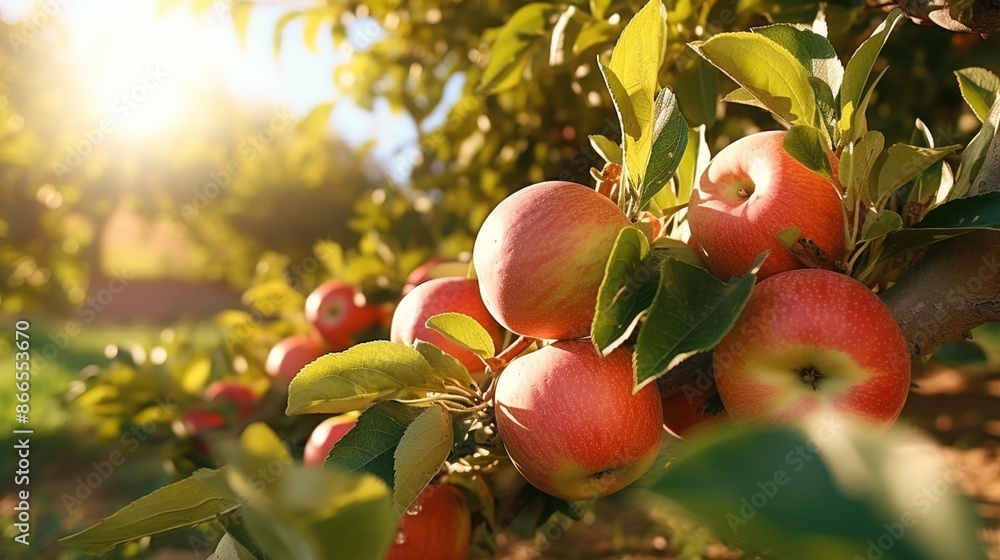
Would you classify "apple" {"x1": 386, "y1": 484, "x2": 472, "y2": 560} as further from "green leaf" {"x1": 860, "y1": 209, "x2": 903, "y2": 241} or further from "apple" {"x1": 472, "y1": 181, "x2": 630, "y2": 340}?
"green leaf" {"x1": 860, "y1": 209, "x2": 903, "y2": 241}

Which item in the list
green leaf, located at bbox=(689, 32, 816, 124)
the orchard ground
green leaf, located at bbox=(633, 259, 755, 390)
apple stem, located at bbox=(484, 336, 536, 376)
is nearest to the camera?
green leaf, located at bbox=(633, 259, 755, 390)

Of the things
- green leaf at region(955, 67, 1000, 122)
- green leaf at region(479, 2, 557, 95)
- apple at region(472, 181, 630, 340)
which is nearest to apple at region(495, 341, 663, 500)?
apple at region(472, 181, 630, 340)

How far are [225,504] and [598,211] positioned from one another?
1.21 feet

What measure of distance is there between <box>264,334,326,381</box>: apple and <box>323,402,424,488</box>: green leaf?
0.76m

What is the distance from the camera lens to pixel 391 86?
67.9 inches

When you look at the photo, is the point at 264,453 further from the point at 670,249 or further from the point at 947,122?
the point at 947,122

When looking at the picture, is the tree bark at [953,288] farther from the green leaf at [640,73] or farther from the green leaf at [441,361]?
the green leaf at [441,361]

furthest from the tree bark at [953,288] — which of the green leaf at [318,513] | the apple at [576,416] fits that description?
the green leaf at [318,513]

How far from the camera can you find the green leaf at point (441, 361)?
583 millimetres

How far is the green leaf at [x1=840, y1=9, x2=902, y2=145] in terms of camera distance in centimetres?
52

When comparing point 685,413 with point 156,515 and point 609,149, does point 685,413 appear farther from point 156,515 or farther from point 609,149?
point 156,515

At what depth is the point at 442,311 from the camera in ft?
2.36

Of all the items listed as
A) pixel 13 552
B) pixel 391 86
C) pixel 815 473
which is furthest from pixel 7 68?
pixel 815 473

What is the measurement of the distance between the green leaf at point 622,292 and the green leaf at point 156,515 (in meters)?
0.30
